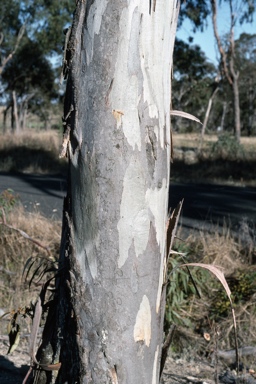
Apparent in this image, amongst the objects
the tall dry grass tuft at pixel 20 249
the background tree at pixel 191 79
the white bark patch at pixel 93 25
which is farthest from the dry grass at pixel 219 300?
the background tree at pixel 191 79

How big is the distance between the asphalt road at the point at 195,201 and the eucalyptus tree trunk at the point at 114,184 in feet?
18.7

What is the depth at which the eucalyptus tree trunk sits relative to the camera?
2584 mm

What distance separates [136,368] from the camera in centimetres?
264

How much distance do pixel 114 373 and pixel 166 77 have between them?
4.02 feet

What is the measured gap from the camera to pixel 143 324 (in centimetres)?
265

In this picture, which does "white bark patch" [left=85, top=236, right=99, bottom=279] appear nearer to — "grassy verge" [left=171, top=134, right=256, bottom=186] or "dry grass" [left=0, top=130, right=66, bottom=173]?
"grassy verge" [left=171, top=134, right=256, bottom=186]

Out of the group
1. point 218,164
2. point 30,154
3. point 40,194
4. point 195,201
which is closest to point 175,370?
point 195,201

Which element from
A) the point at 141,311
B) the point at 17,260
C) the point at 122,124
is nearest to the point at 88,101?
the point at 122,124

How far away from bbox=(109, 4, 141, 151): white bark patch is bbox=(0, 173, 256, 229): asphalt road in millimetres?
5791

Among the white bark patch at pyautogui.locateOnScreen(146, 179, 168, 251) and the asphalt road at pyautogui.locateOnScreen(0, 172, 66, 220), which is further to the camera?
the asphalt road at pyautogui.locateOnScreen(0, 172, 66, 220)

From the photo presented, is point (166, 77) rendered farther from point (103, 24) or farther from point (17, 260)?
point (17, 260)

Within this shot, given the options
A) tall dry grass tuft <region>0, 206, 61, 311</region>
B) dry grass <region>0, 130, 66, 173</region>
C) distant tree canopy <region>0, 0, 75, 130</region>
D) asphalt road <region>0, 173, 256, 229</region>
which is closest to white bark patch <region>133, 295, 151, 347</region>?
tall dry grass tuft <region>0, 206, 61, 311</region>

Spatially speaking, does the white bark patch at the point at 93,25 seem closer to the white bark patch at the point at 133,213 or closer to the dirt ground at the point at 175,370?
the white bark patch at the point at 133,213

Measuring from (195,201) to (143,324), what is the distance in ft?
32.4
